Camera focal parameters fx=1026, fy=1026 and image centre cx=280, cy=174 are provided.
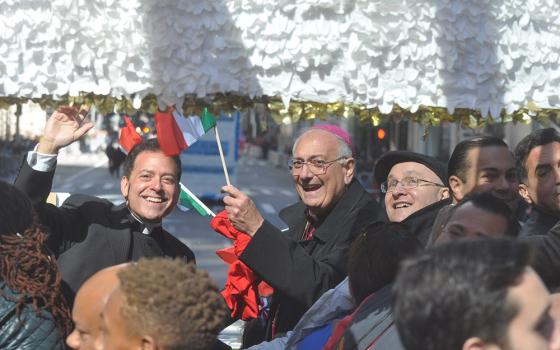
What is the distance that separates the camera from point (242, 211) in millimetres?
3451

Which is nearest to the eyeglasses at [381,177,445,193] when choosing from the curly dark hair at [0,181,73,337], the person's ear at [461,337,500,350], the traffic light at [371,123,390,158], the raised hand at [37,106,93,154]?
the raised hand at [37,106,93,154]

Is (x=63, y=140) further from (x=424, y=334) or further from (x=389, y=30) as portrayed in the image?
(x=424, y=334)

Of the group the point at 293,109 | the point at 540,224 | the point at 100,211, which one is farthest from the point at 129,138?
the point at 540,224

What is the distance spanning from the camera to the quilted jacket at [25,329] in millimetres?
2756

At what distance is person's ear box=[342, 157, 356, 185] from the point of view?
13.2 feet

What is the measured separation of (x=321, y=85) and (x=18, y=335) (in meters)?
1.10

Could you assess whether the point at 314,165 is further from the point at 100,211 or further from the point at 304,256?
the point at 100,211

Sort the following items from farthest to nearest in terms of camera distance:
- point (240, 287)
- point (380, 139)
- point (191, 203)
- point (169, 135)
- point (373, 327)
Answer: point (380, 139), point (191, 203), point (240, 287), point (169, 135), point (373, 327)

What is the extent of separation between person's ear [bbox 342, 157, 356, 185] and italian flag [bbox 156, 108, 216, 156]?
58cm

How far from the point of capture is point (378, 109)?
9.98 ft

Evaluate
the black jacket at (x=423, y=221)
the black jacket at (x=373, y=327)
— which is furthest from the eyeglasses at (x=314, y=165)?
the black jacket at (x=373, y=327)

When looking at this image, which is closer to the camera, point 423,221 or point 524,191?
point 524,191

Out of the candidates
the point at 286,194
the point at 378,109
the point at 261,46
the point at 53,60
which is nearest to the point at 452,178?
the point at 378,109

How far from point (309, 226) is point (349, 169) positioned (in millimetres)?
287
